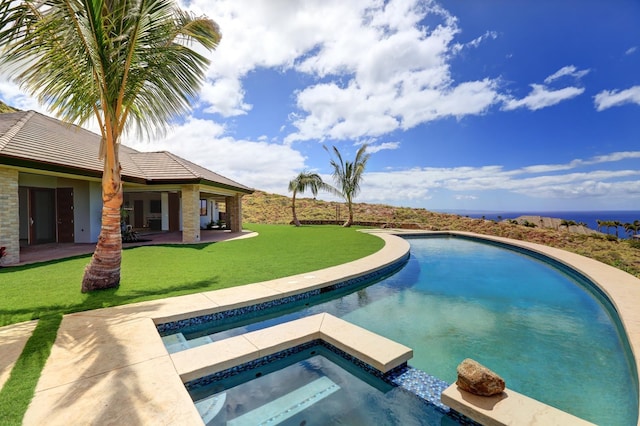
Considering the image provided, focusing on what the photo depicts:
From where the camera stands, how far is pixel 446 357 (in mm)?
4613

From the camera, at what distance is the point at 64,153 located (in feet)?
36.9

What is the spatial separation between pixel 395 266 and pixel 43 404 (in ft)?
32.0

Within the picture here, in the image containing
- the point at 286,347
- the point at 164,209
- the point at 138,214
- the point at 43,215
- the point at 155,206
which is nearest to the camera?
the point at 286,347

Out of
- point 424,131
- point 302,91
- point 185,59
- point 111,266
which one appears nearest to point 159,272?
point 111,266

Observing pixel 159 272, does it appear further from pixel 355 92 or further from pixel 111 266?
pixel 355 92

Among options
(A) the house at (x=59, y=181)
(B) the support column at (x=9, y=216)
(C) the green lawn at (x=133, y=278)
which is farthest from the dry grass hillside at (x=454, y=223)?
(B) the support column at (x=9, y=216)

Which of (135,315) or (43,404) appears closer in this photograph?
(43,404)

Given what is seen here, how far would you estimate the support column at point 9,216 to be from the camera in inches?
342

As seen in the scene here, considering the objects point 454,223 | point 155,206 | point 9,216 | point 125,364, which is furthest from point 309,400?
point 454,223

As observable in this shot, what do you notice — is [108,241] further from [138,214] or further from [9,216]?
[138,214]

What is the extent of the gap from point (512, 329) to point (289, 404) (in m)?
4.94

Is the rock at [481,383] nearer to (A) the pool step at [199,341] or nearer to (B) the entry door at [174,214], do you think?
(A) the pool step at [199,341]

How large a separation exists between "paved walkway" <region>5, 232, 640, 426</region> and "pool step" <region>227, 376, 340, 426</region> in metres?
0.74

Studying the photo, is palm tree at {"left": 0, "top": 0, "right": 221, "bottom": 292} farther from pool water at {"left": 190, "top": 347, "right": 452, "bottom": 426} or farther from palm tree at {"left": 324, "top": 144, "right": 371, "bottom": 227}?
→ palm tree at {"left": 324, "top": 144, "right": 371, "bottom": 227}
